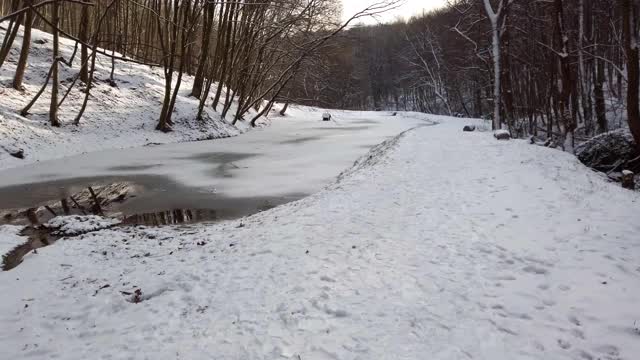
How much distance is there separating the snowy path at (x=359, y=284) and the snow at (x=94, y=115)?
34.7ft

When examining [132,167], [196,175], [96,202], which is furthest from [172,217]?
[132,167]

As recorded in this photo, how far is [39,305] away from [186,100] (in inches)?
857

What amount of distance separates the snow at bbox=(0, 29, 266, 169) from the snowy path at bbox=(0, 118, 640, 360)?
1057cm

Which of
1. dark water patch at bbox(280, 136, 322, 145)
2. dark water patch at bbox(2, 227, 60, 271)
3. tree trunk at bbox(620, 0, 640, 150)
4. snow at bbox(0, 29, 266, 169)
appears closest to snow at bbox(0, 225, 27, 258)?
dark water patch at bbox(2, 227, 60, 271)

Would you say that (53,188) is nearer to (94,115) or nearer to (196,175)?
(196,175)

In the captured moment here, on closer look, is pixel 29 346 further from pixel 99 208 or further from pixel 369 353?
pixel 99 208

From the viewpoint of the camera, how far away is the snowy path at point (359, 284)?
4348mm

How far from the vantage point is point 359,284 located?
5.55 metres

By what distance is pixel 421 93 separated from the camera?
214 feet

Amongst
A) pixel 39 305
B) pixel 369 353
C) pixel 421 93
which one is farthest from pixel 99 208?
pixel 421 93

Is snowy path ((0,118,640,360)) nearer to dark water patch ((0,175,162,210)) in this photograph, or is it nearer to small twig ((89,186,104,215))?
small twig ((89,186,104,215))

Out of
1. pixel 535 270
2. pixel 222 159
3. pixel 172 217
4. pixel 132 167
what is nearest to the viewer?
pixel 535 270

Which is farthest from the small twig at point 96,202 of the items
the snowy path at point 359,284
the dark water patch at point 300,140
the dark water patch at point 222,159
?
the dark water patch at point 300,140

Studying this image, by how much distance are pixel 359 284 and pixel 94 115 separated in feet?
60.5
